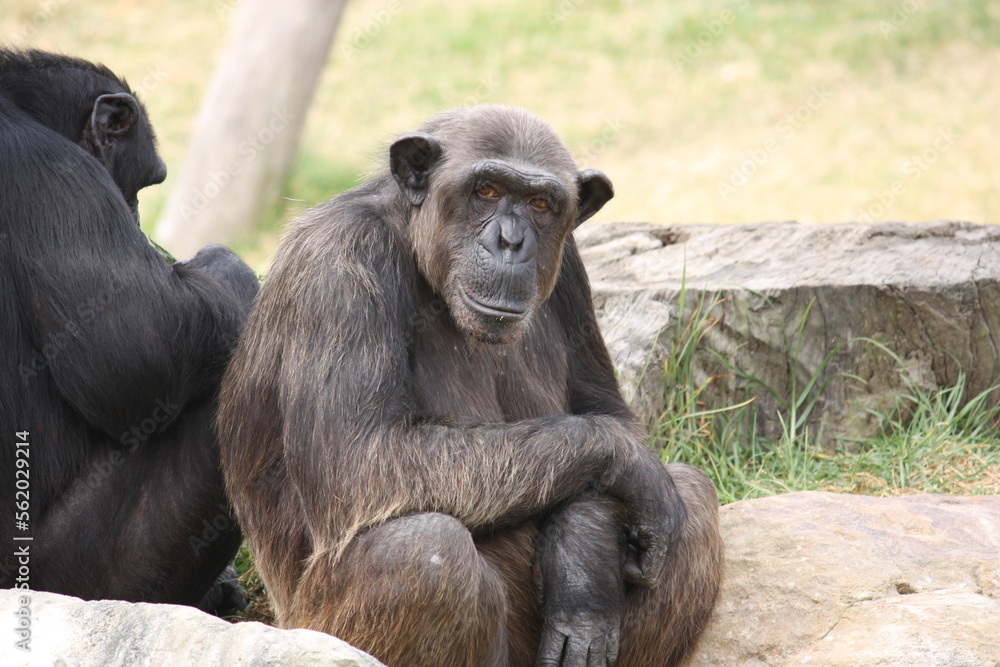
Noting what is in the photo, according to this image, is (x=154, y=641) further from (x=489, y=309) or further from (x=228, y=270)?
(x=228, y=270)

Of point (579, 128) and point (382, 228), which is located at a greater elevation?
point (382, 228)

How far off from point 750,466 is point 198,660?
3.95 m

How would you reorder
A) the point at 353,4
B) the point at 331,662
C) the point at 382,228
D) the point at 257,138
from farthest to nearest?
the point at 353,4, the point at 257,138, the point at 382,228, the point at 331,662

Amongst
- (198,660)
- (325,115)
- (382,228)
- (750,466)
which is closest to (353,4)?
(325,115)

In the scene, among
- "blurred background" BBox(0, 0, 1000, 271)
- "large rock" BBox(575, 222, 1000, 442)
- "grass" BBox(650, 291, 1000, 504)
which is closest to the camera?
"grass" BBox(650, 291, 1000, 504)

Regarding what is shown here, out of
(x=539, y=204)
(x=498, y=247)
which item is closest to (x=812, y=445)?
(x=539, y=204)

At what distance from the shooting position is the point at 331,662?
3189 millimetres

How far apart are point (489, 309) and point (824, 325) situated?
10.7 feet

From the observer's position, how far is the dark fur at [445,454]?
3.81 meters

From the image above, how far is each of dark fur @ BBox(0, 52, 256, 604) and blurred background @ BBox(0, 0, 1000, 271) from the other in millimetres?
8181

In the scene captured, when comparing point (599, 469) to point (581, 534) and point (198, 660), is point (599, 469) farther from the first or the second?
point (198, 660)

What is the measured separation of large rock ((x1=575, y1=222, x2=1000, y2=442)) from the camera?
6.51 meters

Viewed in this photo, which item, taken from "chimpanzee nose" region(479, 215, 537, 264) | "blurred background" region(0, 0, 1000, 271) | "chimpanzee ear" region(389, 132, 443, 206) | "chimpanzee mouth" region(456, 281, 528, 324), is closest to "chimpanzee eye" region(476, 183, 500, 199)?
"chimpanzee nose" region(479, 215, 537, 264)

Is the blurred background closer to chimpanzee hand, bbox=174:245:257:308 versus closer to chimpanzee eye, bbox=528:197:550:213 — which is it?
chimpanzee hand, bbox=174:245:257:308
